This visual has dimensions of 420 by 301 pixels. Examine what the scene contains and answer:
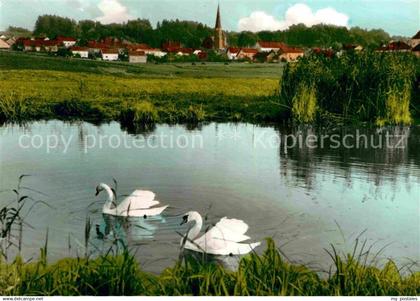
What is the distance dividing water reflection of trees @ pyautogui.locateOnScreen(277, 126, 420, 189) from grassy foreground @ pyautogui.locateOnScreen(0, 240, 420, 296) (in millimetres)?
5617

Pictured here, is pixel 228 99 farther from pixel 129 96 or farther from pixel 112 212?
pixel 112 212

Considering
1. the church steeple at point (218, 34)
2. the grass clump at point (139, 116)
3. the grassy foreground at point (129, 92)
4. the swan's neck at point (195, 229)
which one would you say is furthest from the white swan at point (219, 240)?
the grassy foreground at point (129, 92)

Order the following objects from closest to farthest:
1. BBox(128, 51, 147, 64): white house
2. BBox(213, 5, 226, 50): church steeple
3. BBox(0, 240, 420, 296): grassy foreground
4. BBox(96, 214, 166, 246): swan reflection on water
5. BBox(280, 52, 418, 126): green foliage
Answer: BBox(0, 240, 420, 296): grassy foreground, BBox(96, 214, 166, 246): swan reflection on water, BBox(213, 5, 226, 50): church steeple, BBox(280, 52, 418, 126): green foliage, BBox(128, 51, 147, 64): white house

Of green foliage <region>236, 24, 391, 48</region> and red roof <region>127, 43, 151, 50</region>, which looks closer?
green foliage <region>236, 24, 391, 48</region>

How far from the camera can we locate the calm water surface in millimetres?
8844

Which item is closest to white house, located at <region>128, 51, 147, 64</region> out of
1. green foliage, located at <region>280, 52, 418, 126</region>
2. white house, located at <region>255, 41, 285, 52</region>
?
white house, located at <region>255, 41, 285, 52</region>

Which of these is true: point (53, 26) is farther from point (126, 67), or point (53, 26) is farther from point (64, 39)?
point (126, 67)

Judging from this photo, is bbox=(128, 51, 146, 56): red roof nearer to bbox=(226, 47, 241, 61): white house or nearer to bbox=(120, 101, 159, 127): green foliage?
bbox=(120, 101, 159, 127): green foliage

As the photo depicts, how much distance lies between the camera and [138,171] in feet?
41.9

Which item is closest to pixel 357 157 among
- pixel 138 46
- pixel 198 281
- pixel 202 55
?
pixel 138 46

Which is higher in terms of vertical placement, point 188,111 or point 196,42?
point 196,42

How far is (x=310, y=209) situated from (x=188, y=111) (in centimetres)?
1234

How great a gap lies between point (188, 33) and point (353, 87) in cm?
639

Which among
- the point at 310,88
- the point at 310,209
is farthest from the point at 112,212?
the point at 310,88
